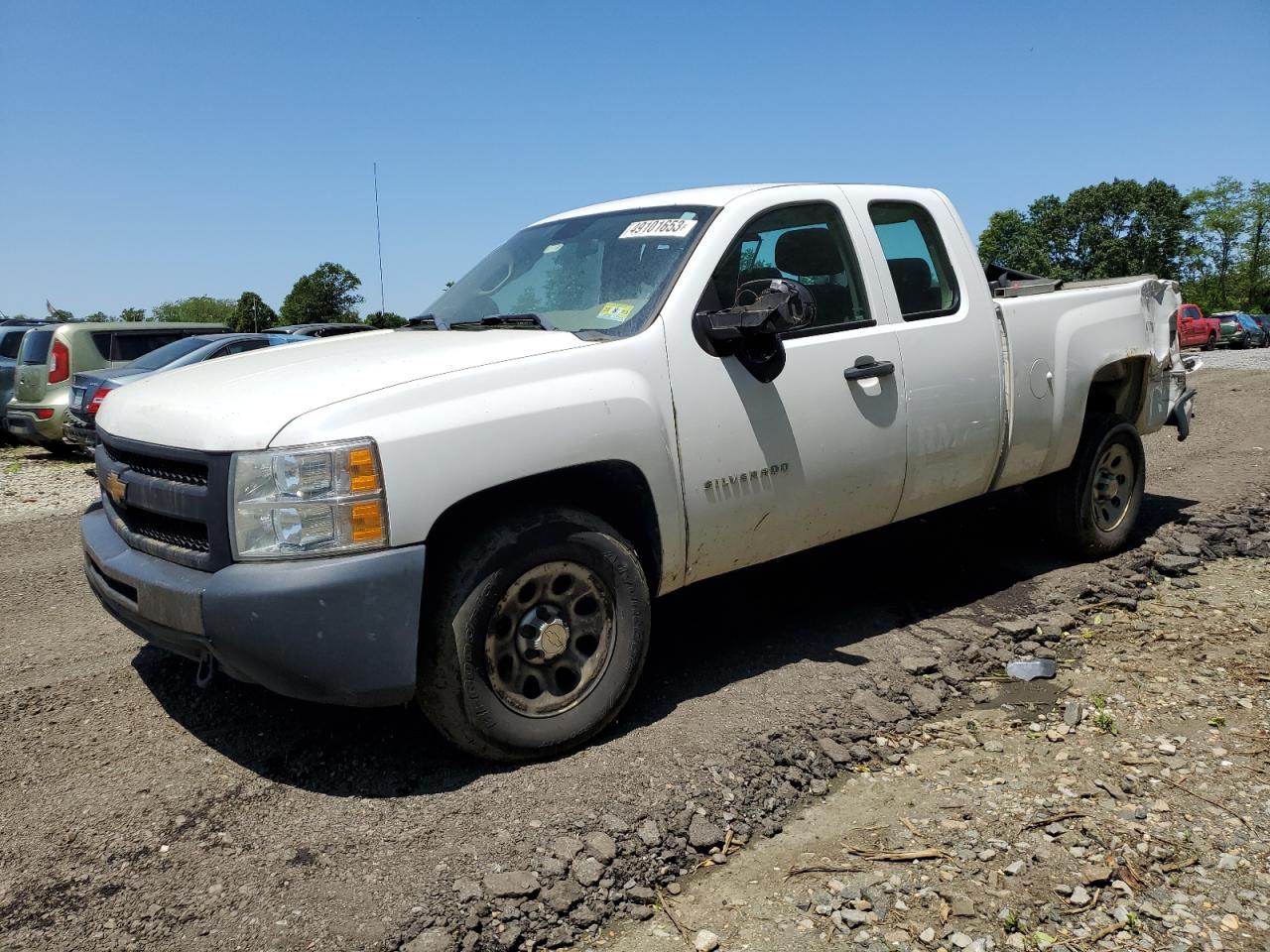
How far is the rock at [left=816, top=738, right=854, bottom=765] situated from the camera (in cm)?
363

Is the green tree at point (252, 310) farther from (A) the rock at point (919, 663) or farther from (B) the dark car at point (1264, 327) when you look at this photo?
(A) the rock at point (919, 663)

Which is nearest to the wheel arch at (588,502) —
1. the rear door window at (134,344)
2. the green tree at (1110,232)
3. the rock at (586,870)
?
the rock at (586,870)

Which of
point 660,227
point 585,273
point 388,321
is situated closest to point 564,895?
point 585,273

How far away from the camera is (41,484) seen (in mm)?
10359

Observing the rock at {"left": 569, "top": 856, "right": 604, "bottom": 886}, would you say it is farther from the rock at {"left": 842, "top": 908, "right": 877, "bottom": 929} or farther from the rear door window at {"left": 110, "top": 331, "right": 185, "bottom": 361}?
the rear door window at {"left": 110, "top": 331, "right": 185, "bottom": 361}

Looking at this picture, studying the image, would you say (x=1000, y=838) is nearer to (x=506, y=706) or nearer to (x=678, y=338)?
(x=506, y=706)

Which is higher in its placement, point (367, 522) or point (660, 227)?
point (660, 227)

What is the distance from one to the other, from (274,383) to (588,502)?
1174mm

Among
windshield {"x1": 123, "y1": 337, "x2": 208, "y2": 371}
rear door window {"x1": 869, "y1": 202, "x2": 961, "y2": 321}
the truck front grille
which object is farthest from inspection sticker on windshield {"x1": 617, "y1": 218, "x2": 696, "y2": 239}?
windshield {"x1": 123, "y1": 337, "x2": 208, "y2": 371}

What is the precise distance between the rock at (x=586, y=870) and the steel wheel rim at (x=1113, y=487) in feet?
13.4

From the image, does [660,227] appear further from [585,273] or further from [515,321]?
[515,321]

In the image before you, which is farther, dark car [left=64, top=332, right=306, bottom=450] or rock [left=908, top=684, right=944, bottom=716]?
dark car [left=64, top=332, right=306, bottom=450]

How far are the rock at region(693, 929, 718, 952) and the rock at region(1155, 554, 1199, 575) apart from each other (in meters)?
4.33

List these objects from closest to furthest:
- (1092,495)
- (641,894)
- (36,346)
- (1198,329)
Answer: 1. (641,894)
2. (1092,495)
3. (36,346)
4. (1198,329)
